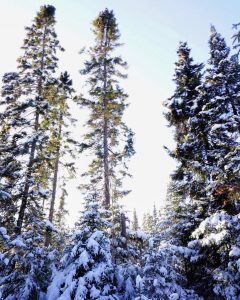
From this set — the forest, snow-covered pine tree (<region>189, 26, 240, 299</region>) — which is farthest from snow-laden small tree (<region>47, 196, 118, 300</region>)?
snow-covered pine tree (<region>189, 26, 240, 299</region>)

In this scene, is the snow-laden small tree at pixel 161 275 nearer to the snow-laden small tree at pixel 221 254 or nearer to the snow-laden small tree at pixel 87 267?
the snow-laden small tree at pixel 221 254

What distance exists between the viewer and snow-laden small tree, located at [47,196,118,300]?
10.9m

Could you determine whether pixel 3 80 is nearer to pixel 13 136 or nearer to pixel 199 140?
pixel 13 136

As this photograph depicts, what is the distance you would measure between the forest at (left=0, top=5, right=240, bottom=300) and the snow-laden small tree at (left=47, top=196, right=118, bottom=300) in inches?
1.6

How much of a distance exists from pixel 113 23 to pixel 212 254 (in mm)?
20859

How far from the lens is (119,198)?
22.8 meters

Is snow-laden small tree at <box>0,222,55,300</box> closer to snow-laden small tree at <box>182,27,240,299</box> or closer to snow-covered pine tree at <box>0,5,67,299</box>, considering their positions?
snow-covered pine tree at <box>0,5,67,299</box>

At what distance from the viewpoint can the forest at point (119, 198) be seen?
491 inches

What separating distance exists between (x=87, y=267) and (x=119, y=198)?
37.9 ft

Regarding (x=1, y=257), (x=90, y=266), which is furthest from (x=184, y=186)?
(x=1, y=257)

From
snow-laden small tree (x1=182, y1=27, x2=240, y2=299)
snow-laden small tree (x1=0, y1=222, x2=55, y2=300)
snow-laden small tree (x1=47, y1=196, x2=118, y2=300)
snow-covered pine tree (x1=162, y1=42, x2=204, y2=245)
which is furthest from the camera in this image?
snow-covered pine tree (x1=162, y1=42, x2=204, y2=245)

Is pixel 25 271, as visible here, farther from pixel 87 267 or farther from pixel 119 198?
pixel 119 198

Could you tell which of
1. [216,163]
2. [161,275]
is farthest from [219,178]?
[161,275]

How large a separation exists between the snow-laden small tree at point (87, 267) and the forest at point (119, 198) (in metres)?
0.04
